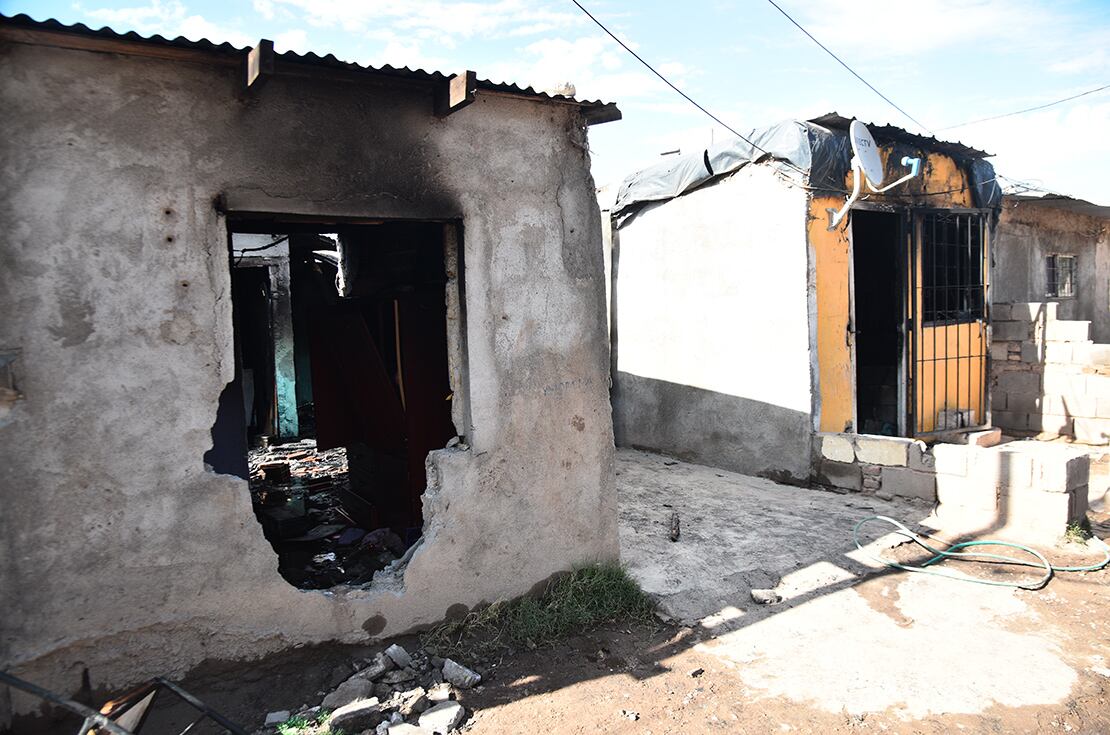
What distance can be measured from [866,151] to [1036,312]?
13.9 ft

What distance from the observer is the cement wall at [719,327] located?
7684 millimetres

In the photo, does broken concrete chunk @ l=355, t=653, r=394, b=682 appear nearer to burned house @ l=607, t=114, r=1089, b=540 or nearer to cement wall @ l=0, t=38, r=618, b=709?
cement wall @ l=0, t=38, r=618, b=709

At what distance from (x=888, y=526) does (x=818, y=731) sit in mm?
3351

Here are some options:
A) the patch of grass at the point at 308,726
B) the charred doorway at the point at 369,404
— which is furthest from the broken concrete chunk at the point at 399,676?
the charred doorway at the point at 369,404

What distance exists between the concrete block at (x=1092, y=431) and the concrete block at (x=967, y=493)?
14.4 feet

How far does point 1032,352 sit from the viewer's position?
31.7ft

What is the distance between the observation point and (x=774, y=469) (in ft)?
26.2

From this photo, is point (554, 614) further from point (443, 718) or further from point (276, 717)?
point (276, 717)

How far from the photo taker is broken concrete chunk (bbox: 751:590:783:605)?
4.99m

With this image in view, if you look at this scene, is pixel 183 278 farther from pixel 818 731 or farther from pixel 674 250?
pixel 674 250

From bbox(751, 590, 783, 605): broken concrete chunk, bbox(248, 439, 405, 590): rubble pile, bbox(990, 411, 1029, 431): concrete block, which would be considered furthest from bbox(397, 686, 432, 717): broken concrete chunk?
bbox(990, 411, 1029, 431): concrete block

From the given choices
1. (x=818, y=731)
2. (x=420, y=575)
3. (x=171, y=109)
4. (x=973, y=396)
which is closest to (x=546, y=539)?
(x=420, y=575)

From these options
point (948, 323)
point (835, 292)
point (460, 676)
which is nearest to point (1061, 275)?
point (948, 323)

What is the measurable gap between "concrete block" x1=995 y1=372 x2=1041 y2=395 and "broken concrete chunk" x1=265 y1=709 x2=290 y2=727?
10.1 metres
